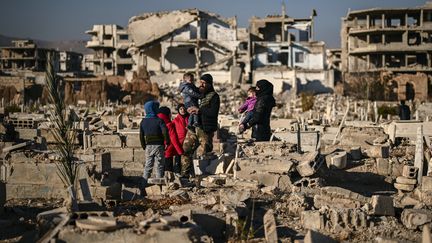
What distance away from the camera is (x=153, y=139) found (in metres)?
10.5

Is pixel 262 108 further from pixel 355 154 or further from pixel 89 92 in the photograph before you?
pixel 89 92

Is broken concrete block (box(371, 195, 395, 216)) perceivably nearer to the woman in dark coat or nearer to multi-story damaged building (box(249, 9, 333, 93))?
the woman in dark coat

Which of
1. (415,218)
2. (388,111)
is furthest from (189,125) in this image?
(388,111)

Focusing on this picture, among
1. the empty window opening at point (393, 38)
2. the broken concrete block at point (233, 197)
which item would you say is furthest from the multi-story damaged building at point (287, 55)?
the broken concrete block at point (233, 197)

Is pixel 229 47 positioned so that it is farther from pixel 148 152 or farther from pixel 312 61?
pixel 148 152

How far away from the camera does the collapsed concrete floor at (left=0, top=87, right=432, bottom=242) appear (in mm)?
7043

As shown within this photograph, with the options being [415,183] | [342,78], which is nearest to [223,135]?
[415,183]

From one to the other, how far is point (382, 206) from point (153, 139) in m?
4.18

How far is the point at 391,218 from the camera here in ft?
27.0

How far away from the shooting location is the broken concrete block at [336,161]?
39.4 feet

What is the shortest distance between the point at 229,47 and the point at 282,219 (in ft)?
152

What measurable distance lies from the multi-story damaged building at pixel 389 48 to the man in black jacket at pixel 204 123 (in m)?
36.6

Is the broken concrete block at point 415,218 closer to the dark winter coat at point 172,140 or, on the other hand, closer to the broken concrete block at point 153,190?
the broken concrete block at point 153,190

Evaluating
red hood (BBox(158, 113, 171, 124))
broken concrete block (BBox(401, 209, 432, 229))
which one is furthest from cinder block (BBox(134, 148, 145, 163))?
broken concrete block (BBox(401, 209, 432, 229))
